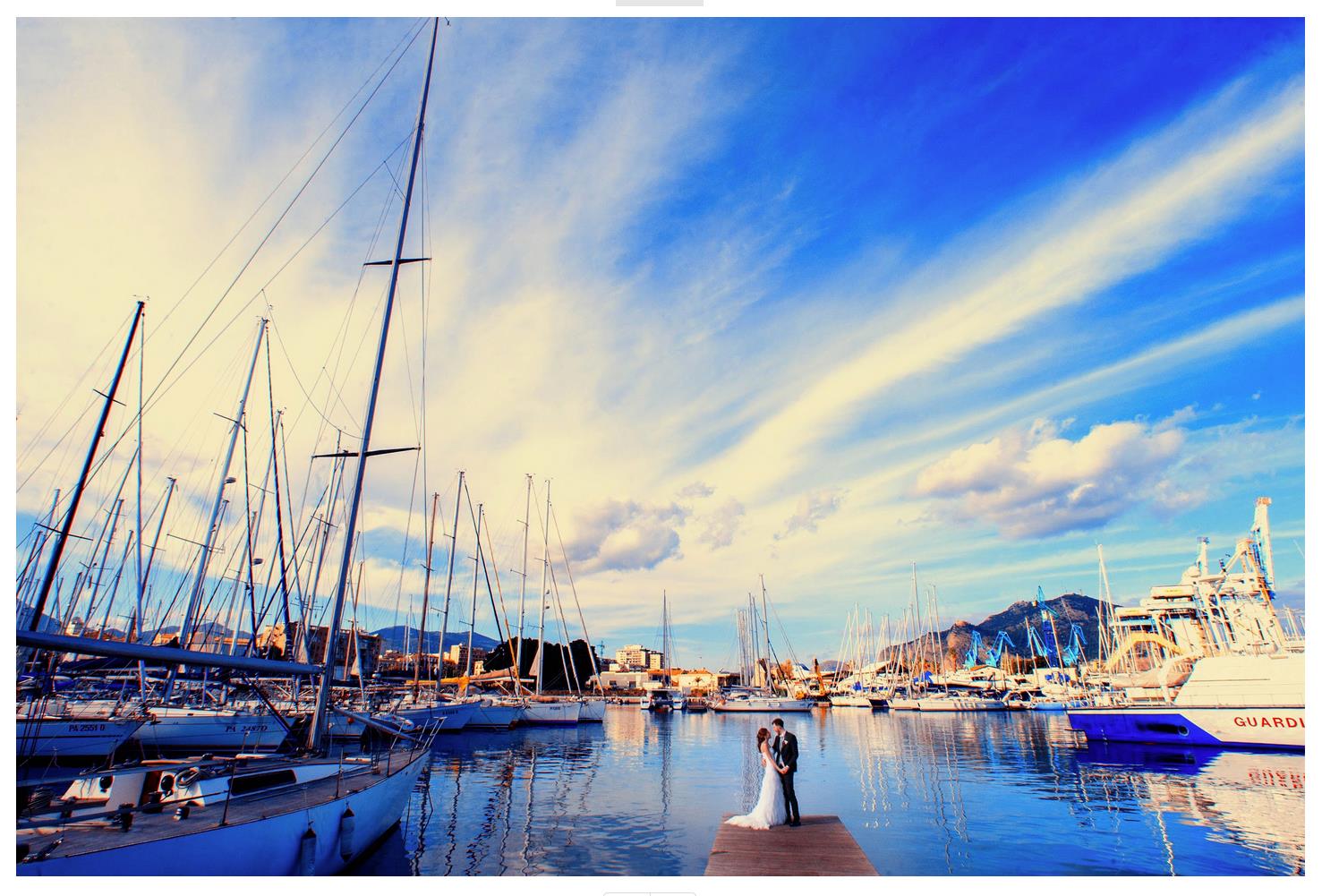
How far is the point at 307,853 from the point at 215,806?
1286 mm

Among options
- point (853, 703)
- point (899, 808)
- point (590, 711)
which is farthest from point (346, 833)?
point (853, 703)

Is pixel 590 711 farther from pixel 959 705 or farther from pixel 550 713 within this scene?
pixel 959 705

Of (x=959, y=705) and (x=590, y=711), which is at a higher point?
(x=590, y=711)

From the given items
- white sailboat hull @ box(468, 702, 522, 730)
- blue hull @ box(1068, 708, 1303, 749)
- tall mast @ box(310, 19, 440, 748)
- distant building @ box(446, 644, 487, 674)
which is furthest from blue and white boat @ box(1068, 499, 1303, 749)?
distant building @ box(446, 644, 487, 674)

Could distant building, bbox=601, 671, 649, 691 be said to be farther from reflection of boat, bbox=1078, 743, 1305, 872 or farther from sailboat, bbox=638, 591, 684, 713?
reflection of boat, bbox=1078, 743, 1305, 872

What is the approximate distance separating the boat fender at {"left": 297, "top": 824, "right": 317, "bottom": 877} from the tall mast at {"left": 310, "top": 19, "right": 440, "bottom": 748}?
2.44 metres

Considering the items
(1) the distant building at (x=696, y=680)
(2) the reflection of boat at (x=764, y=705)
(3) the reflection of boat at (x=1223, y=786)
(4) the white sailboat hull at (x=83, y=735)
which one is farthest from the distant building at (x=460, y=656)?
(3) the reflection of boat at (x=1223, y=786)

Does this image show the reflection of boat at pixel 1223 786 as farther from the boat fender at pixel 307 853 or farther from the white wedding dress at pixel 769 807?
the boat fender at pixel 307 853

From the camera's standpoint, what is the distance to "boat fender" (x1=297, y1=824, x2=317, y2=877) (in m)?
8.27

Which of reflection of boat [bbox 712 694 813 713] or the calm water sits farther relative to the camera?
reflection of boat [bbox 712 694 813 713]

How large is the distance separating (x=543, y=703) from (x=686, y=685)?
8072 centimetres

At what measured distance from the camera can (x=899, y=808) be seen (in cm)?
1678

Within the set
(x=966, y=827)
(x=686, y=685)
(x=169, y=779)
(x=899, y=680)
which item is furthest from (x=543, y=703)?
(x=686, y=685)
